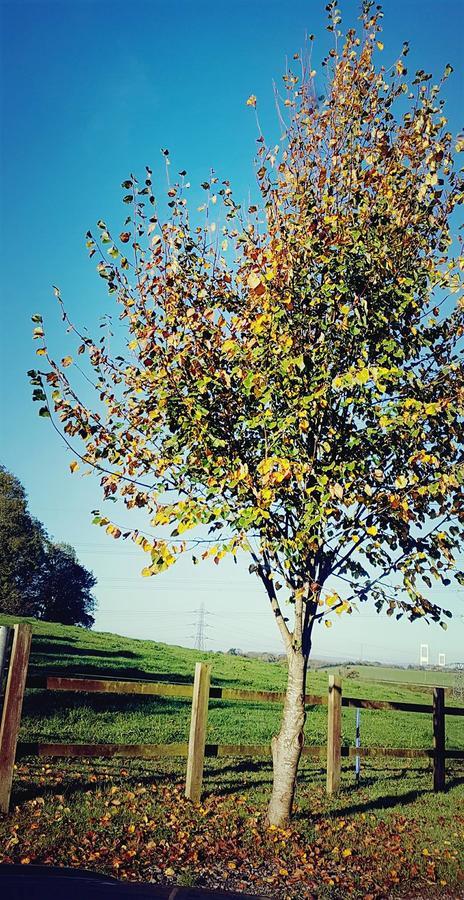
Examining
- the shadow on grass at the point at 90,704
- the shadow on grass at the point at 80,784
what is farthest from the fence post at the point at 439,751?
the shadow on grass at the point at 90,704

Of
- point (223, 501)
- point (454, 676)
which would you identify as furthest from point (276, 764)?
point (454, 676)

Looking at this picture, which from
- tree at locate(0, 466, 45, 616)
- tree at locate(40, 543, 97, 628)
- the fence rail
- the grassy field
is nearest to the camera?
the grassy field

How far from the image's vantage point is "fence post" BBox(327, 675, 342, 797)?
1041cm

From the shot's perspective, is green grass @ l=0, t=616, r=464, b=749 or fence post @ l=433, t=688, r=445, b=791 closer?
fence post @ l=433, t=688, r=445, b=791

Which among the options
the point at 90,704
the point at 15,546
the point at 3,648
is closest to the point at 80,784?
the point at 3,648

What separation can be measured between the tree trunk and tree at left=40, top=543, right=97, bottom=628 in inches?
2378

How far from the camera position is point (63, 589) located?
66688mm

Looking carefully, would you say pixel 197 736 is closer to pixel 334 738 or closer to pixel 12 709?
pixel 12 709

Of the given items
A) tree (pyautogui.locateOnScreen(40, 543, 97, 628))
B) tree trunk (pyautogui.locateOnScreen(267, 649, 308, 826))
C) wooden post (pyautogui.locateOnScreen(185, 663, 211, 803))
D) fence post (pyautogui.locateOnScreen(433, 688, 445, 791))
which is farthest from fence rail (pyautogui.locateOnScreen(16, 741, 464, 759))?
tree (pyautogui.locateOnScreen(40, 543, 97, 628))

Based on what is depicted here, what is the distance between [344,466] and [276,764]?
440 centimetres

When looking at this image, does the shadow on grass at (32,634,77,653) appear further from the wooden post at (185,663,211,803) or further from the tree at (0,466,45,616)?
the tree at (0,466,45,616)

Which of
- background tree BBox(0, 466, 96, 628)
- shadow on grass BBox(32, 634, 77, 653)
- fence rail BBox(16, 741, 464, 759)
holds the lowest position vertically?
fence rail BBox(16, 741, 464, 759)

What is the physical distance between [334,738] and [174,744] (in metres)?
3.05

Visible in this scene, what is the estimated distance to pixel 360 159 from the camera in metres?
8.70
